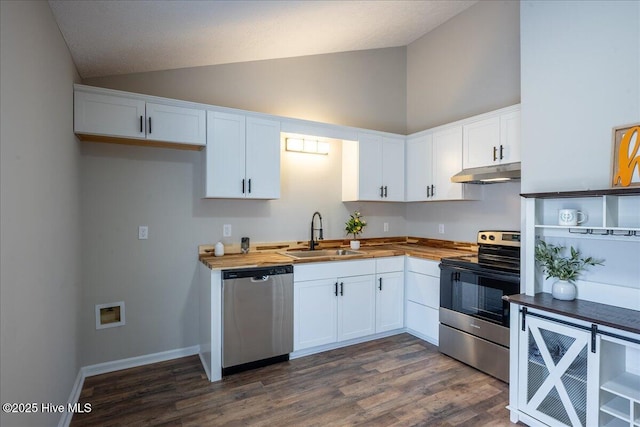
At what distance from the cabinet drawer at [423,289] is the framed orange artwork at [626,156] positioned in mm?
1750

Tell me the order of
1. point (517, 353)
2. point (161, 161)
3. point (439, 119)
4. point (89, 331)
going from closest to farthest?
1. point (517, 353)
2. point (89, 331)
3. point (161, 161)
4. point (439, 119)

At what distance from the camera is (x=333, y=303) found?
326 centimetres

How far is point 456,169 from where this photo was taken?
3.49 metres

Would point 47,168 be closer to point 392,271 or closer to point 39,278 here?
point 39,278

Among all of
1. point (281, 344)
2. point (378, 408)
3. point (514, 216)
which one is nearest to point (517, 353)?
point (378, 408)

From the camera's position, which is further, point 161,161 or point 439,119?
point 439,119

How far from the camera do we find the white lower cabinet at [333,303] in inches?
122

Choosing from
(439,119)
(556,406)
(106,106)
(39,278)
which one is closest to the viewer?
(39,278)

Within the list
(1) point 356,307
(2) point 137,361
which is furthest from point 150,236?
(1) point 356,307

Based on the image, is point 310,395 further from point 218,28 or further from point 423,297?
point 218,28

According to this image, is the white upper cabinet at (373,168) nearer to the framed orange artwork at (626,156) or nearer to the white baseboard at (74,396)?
the framed orange artwork at (626,156)

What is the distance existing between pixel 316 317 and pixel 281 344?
409 mm

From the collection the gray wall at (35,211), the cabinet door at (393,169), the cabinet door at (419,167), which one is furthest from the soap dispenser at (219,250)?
the cabinet door at (419,167)

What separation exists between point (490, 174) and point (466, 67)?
1.54 meters
